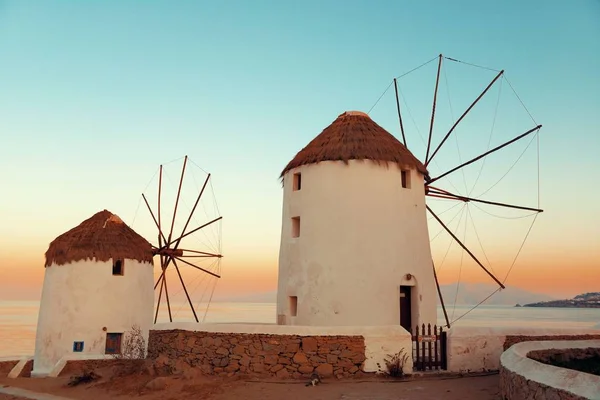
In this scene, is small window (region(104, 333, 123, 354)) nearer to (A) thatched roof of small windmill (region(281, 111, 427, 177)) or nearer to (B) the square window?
(B) the square window

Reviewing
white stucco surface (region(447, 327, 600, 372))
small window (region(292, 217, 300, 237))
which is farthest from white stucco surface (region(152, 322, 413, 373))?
small window (region(292, 217, 300, 237))

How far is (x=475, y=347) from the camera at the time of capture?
13008mm

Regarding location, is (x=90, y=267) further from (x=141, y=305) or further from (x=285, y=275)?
(x=285, y=275)

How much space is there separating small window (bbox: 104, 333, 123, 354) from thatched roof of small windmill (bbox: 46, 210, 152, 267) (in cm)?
309

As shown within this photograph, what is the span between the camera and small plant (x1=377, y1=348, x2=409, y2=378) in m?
11.8

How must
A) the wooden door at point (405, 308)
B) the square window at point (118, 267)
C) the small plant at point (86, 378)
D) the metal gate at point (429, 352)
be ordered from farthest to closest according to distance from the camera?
the square window at point (118, 267) → the wooden door at point (405, 308) → the small plant at point (86, 378) → the metal gate at point (429, 352)

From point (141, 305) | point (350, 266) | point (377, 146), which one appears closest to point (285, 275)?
point (350, 266)

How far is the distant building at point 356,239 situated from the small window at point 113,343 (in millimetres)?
9300

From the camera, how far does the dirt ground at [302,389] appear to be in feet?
33.6

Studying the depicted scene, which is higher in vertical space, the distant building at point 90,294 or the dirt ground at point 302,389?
the distant building at point 90,294

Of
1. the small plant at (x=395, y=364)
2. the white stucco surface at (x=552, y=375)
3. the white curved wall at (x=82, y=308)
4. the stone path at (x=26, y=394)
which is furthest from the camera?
the white curved wall at (x=82, y=308)

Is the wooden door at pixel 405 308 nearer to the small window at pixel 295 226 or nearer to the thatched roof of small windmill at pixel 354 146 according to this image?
the small window at pixel 295 226

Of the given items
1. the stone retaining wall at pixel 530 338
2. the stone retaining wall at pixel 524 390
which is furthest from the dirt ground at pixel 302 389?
the stone retaining wall at pixel 530 338

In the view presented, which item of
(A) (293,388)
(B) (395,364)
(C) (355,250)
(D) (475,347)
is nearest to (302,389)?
(A) (293,388)
